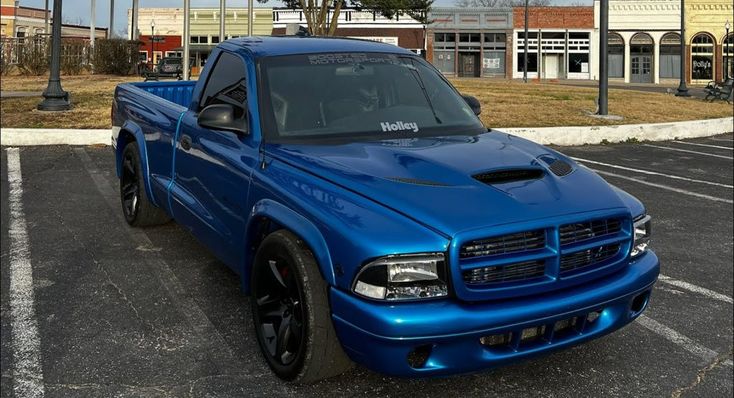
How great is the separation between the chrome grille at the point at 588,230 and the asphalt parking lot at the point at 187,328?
0.81 meters

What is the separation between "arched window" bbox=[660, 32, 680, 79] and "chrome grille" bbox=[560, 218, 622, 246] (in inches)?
2162

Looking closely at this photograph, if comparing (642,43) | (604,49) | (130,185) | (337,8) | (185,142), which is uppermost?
(642,43)

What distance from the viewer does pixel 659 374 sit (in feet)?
11.2

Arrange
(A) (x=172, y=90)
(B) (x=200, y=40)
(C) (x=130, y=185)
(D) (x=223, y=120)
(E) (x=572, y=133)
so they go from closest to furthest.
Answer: (D) (x=223, y=120)
(C) (x=130, y=185)
(A) (x=172, y=90)
(E) (x=572, y=133)
(B) (x=200, y=40)

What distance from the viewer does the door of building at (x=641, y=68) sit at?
52.4 m

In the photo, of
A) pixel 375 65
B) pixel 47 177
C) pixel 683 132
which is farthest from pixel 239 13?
pixel 375 65

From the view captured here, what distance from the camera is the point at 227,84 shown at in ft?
14.5

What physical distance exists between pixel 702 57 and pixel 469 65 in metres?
18.4

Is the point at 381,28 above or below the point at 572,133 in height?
above

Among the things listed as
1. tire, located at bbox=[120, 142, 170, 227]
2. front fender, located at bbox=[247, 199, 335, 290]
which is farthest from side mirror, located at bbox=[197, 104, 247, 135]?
tire, located at bbox=[120, 142, 170, 227]

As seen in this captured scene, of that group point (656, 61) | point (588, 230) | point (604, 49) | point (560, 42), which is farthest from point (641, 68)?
point (588, 230)

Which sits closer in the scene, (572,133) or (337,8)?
(572,133)

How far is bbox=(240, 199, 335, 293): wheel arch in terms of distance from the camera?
A: 2.75 metres

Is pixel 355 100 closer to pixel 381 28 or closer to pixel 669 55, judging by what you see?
pixel 381 28
